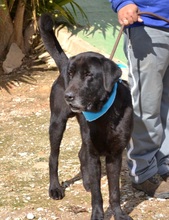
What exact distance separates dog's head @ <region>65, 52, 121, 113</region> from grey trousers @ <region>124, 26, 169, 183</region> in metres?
0.45

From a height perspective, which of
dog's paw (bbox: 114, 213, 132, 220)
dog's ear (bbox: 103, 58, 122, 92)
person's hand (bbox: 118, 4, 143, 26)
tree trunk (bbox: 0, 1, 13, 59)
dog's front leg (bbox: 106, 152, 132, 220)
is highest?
person's hand (bbox: 118, 4, 143, 26)

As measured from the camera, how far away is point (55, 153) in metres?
4.71

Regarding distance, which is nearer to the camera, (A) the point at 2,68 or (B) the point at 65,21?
(A) the point at 2,68

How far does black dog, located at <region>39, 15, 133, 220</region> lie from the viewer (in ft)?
12.0

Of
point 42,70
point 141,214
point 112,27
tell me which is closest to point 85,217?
point 141,214

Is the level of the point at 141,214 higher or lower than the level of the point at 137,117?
lower

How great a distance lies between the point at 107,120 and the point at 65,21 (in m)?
5.10

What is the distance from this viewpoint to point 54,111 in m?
4.56

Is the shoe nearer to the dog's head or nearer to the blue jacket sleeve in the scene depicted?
the dog's head

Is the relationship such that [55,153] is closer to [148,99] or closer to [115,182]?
[115,182]

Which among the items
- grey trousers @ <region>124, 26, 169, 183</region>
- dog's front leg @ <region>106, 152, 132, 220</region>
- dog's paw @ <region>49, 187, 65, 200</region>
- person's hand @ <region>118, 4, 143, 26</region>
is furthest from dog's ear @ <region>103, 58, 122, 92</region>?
dog's paw @ <region>49, 187, 65, 200</region>

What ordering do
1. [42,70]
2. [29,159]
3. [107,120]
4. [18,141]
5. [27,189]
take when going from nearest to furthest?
[107,120]
[27,189]
[29,159]
[18,141]
[42,70]

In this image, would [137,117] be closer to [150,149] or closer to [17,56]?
[150,149]

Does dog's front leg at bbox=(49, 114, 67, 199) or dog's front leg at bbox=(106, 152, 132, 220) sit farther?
dog's front leg at bbox=(49, 114, 67, 199)
